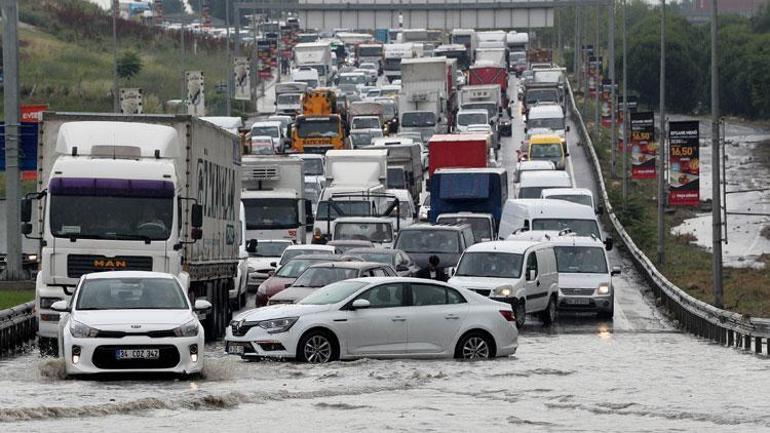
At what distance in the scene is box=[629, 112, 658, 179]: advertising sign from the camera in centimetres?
7150

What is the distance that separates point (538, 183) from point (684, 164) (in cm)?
526

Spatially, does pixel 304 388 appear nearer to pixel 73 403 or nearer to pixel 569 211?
pixel 73 403

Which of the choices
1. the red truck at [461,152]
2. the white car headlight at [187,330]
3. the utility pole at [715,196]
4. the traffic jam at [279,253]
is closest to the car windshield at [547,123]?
the traffic jam at [279,253]

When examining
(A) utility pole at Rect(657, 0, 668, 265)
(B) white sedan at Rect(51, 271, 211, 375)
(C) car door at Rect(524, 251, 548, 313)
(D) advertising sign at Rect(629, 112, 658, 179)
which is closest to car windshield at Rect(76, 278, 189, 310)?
(B) white sedan at Rect(51, 271, 211, 375)

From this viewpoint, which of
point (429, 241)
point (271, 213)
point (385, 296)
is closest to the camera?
point (385, 296)

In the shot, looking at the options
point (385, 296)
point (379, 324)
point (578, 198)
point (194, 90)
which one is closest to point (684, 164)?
point (578, 198)

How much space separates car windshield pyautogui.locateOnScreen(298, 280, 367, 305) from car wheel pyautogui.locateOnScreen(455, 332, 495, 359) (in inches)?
64.3

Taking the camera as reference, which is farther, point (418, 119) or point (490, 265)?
point (418, 119)

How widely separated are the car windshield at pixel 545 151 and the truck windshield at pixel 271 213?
34.3 m

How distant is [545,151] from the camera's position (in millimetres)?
81312

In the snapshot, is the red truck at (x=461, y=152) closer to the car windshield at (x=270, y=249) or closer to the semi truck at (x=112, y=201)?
the car windshield at (x=270, y=249)

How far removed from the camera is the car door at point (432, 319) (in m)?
26.2

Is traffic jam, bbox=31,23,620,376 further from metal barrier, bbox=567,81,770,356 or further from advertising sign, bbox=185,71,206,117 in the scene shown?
advertising sign, bbox=185,71,206,117

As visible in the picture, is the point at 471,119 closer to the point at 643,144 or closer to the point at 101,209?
the point at 643,144
